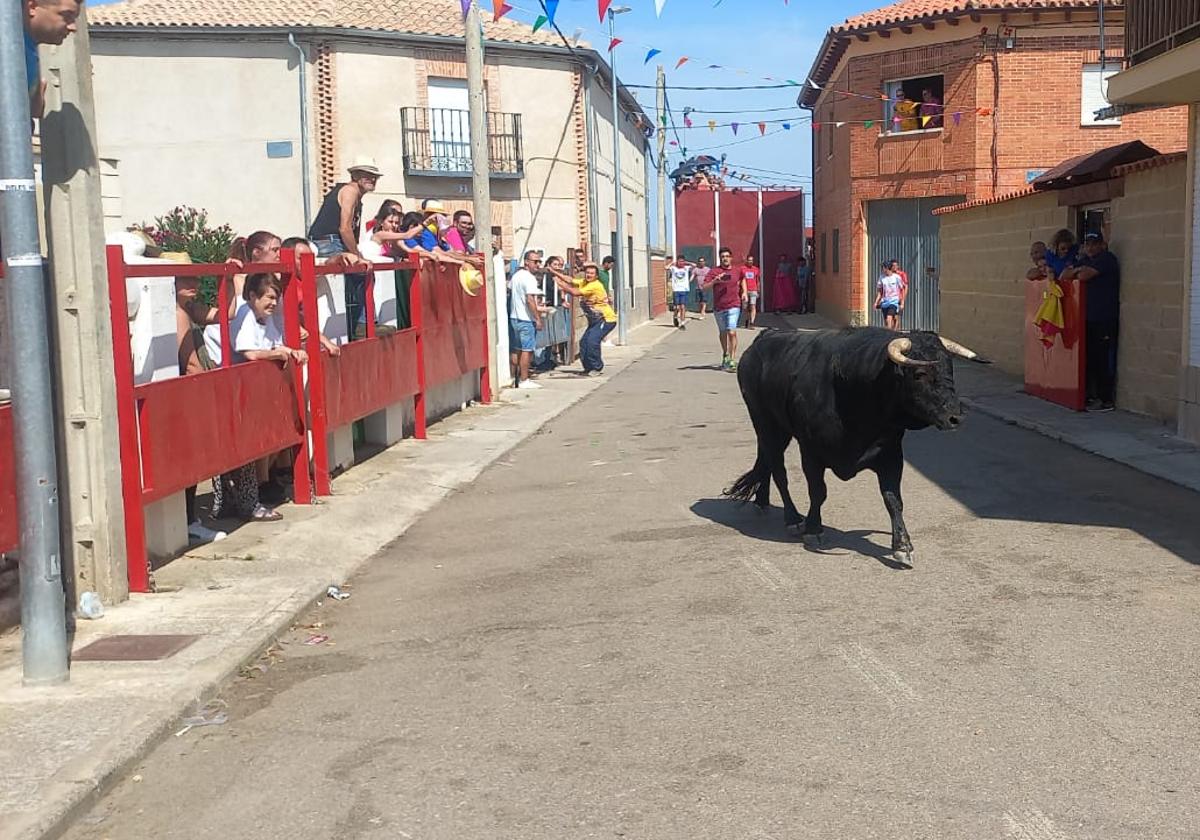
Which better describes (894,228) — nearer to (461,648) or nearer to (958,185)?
(958,185)

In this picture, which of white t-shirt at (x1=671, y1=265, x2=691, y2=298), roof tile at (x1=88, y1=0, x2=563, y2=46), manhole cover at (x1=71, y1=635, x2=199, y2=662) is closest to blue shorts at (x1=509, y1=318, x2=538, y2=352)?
manhole cover at (x1=71, y1=635, x2=199, y2=662)

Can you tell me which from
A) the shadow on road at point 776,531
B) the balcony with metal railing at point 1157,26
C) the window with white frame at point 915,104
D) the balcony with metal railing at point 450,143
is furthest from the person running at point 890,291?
the shadow on road at point 776,531

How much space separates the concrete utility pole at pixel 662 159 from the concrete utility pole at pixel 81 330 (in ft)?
93.5

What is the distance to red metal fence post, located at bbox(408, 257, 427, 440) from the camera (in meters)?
13.0

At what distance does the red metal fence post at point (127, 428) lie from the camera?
6.64 meters

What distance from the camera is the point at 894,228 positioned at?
3128cm

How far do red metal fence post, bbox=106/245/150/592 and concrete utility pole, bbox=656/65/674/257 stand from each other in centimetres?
2827

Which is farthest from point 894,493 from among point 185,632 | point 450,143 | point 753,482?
point 450,143

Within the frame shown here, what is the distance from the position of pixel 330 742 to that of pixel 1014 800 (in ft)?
7.76

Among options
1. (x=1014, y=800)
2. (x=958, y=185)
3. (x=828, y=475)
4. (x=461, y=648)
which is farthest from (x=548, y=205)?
(x=1014, y=800)

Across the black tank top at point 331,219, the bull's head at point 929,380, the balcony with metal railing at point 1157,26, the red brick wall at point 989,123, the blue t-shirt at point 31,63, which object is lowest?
the bull's head at point 929,380

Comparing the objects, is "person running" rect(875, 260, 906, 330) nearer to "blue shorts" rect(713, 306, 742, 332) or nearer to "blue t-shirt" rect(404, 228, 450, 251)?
"blue shorts" rect(713, 306, 742, 332)

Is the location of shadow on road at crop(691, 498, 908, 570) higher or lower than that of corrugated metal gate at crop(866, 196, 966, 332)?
lower

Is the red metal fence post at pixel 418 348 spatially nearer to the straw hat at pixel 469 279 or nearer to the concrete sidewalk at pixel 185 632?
the concrete sidewalk at pixel 185 632
